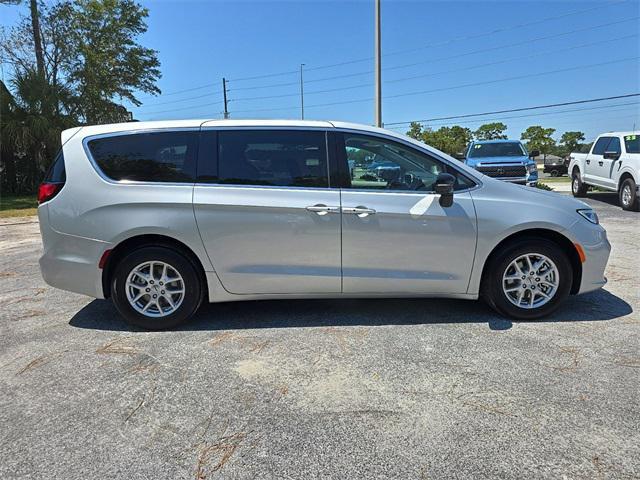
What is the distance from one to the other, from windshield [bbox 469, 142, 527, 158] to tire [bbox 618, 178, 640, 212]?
3023 mm

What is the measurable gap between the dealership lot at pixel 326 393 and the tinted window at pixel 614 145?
9.03 m

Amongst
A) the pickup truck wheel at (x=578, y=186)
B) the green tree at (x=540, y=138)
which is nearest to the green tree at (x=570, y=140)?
the green tree at (x=540, y=138)

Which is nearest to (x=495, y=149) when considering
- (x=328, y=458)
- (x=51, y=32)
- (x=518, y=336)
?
(x=518, y=336)

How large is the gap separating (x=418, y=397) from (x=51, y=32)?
86.6 ft

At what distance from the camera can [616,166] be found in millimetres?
11883

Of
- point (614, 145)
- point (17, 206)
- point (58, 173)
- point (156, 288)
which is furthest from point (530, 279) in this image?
point (17, 206)

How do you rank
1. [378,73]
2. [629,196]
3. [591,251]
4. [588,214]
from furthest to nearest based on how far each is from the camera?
1. [378,73]
2. [629,196]
3. [588,214]
4. [591,251]

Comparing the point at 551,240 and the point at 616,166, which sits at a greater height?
the point at 616,166

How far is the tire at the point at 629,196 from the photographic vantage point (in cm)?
1107

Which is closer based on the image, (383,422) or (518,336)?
(383,422)

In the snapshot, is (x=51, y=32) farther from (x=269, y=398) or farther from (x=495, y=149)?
(x=269, y=398)

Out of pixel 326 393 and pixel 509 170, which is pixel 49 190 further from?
pixel 509 170

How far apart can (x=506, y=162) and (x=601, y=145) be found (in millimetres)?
2518

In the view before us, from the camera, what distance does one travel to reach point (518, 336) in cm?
381
